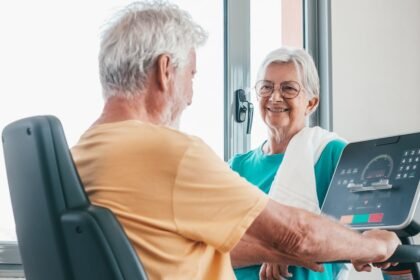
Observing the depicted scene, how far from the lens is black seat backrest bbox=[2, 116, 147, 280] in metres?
1.09

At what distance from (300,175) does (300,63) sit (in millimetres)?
446

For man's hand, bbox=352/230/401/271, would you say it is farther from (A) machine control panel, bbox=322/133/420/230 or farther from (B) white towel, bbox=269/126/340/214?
(B) white towel, bbox=269/126/340/214

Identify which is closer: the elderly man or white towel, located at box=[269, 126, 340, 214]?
the elderly man

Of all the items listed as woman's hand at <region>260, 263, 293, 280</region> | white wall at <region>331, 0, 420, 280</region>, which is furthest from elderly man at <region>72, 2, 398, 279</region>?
white wall at <region>331, 0, 420, 280</region>

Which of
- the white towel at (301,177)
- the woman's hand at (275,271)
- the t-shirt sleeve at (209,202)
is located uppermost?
the t-shirt sleeve at (209,202)

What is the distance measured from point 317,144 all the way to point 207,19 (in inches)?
40.1

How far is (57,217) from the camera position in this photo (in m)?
1.14

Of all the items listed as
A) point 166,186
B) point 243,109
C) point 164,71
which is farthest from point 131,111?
point 243,109

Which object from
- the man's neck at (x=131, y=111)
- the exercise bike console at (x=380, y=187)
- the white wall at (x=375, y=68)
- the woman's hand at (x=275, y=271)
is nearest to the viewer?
the man's neck at (x=131, y=111)

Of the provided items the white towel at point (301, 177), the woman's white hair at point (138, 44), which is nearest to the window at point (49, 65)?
the white towel at point (301, 177)

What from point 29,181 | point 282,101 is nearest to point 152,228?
point 29,181

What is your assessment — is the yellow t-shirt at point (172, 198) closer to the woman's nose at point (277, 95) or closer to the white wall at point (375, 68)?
the woman's nose at point (277, 95)

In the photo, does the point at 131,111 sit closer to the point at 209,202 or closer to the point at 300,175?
the point at 209,202

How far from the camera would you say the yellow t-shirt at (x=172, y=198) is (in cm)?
122
